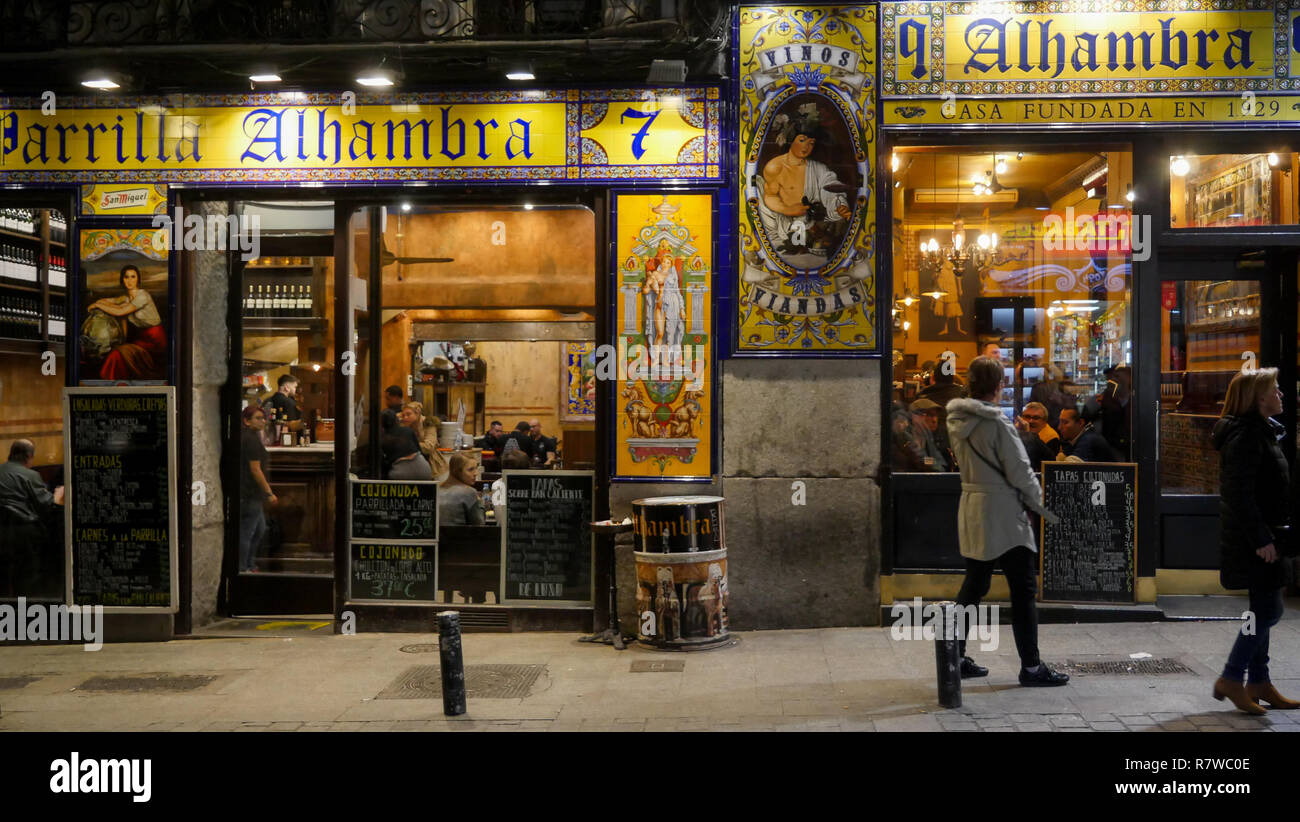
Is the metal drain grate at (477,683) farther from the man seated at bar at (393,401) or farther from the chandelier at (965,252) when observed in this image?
the chandelier at (965,252)

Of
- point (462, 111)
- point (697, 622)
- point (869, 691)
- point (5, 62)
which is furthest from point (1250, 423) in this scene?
point (5, 62)

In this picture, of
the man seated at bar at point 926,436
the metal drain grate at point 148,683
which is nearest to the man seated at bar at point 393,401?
the metal drain grate at point 148,683

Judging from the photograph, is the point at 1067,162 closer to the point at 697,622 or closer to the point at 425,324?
the point at 697,622

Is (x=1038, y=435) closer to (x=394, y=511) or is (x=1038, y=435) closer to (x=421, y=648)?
(x=421, y=648)

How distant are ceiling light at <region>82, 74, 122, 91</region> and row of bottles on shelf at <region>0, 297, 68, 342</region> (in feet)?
8.20

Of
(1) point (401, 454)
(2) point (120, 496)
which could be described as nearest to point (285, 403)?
(1) point (401, 454)

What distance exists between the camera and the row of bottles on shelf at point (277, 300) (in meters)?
10.4

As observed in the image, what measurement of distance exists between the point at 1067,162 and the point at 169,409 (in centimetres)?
811

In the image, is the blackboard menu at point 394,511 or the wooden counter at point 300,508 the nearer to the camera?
the blackboard menu at point 394,511

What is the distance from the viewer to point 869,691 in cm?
750

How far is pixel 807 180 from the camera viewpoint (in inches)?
370

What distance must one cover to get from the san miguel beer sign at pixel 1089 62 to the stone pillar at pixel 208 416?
621 cm

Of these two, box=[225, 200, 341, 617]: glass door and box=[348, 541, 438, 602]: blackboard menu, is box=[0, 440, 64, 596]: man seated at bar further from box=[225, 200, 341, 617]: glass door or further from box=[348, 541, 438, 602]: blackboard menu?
box=[348, 541, 438, 602]: blackboard menu

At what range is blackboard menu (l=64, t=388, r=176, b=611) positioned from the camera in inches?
380
